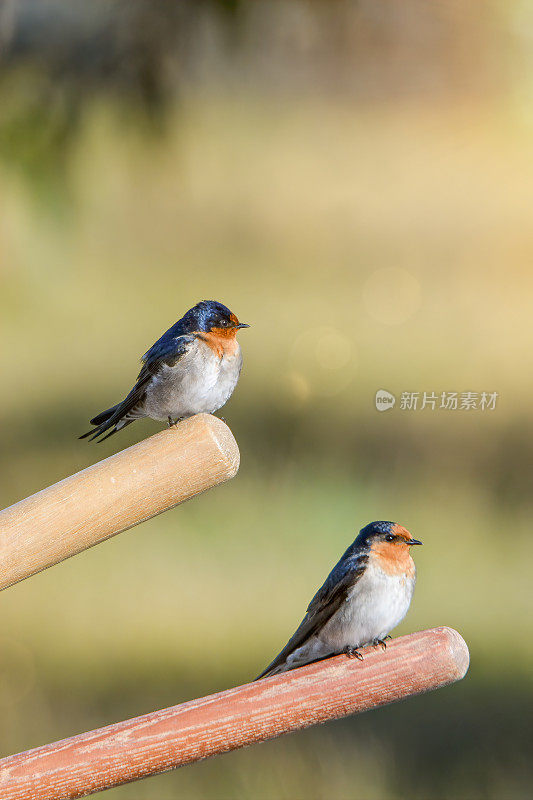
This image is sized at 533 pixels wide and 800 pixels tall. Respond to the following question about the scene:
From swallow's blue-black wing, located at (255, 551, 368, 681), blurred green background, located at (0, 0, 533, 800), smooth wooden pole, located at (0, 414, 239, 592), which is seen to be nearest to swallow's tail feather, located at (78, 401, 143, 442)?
smooth wooden pole, located at (0, 414, 239, 592)

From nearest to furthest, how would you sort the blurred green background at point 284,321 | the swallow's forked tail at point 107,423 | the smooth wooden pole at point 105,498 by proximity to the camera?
1. the smooth wooden pole at point 105,498
2. the swallow's forked tail at point 107,423
3. the blurred green background at point 284,321

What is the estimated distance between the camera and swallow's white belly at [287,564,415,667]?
2.26 feet

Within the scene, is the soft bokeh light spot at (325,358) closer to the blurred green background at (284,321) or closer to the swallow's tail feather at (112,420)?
the blurred green background at (284,321)

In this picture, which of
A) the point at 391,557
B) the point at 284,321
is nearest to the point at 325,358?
the point at 284,321

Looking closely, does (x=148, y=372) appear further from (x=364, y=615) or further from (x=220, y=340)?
(x=364, y=615)

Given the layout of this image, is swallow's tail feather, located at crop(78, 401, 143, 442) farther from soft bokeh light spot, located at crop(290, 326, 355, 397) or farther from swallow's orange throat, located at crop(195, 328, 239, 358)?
soft bokeh light spot, located at crop(290, 326, 355, 397)

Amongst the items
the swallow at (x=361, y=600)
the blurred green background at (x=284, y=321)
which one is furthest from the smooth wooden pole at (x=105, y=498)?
the blurred green background at (x=284, y=321)

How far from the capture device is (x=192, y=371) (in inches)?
24.9

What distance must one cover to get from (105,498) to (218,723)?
155 mm

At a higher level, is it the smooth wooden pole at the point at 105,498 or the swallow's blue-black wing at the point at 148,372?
the swallow's blue-black wing at the point at 148,372

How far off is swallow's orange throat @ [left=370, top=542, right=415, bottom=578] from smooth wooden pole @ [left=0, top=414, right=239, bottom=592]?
290 millimetres

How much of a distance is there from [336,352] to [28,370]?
0.49 meters

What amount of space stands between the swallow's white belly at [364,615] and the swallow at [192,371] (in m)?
0.22

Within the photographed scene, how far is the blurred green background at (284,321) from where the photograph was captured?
1161 mm
